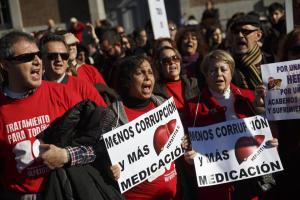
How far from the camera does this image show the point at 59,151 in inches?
118

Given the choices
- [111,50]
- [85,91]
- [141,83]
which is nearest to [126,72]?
[141,83]

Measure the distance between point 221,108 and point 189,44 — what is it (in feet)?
7.61

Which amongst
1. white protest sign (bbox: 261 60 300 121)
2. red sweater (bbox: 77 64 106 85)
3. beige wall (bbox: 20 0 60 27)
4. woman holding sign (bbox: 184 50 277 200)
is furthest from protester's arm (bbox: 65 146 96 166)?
beige wall (bbox: 20 0 60 27)

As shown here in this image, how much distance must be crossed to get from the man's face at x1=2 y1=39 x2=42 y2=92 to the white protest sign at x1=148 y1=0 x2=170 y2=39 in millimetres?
3400

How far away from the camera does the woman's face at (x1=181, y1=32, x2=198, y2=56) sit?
6.07m

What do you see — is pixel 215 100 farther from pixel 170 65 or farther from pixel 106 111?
pixel 106 111

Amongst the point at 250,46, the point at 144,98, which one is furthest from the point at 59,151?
the point at 250,46

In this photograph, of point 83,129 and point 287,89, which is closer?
point 83,129

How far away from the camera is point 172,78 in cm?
461

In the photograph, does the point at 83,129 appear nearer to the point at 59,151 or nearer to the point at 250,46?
the point at 59,151

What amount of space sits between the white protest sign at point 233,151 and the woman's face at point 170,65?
0.96m

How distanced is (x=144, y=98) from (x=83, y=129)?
77cm

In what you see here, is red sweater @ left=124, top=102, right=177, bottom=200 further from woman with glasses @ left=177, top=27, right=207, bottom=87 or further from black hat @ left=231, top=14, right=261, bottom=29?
woman with glasses @ left=177, top=27, right=207, bottom=87

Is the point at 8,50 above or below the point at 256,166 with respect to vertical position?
above
